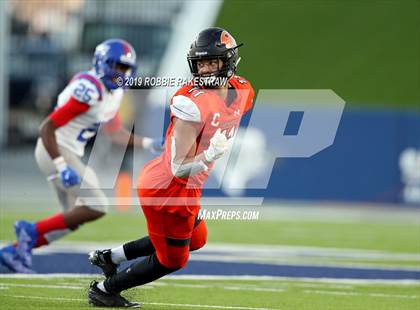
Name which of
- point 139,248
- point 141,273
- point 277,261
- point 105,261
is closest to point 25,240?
point 105,261

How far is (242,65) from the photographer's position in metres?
19.1

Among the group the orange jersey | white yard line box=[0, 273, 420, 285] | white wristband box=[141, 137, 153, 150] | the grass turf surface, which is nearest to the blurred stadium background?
the grass turf surface

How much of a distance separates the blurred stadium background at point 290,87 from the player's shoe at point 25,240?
6.78ft

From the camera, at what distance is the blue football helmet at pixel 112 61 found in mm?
6859

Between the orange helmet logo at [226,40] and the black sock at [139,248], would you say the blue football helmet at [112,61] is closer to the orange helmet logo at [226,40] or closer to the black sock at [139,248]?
the black sock at [139,248]

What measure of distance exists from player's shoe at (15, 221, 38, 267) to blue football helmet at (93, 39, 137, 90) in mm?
1201

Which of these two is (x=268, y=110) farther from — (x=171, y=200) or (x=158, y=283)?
(x=171, y=200)

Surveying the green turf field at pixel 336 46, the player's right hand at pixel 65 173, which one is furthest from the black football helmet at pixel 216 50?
the green turf field at pixel 336 46

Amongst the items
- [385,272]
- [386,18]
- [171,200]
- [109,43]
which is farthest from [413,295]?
[386,18]

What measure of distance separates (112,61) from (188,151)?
7.88 ft

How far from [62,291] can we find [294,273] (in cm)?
205

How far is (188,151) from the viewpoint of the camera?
15.2 feet

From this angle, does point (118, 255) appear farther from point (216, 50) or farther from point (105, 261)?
point (216, 50)

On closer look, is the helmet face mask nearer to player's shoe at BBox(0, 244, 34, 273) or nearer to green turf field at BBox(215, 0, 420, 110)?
player's shoe at BBox(0, 244, 34, 273)
